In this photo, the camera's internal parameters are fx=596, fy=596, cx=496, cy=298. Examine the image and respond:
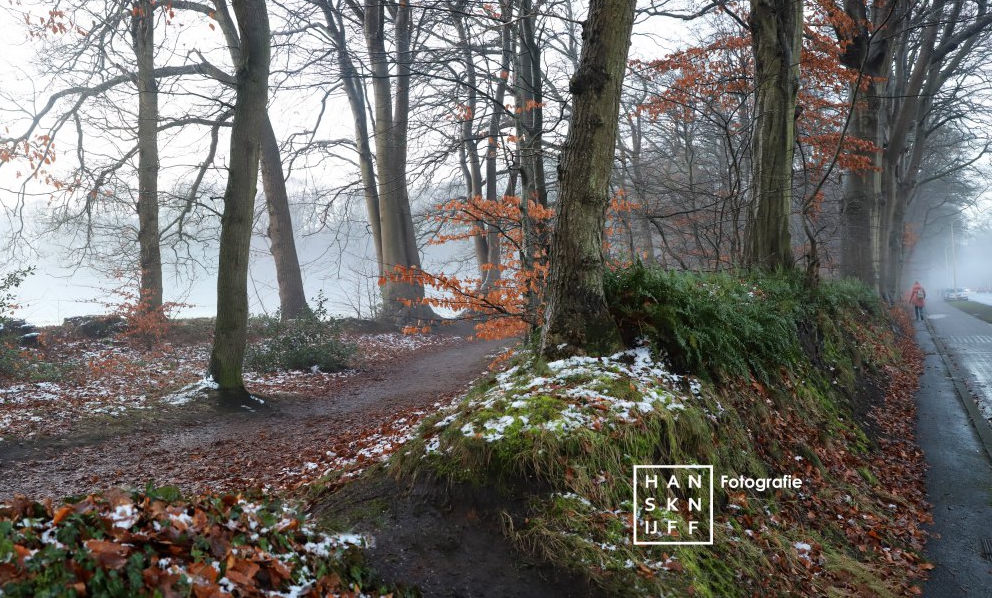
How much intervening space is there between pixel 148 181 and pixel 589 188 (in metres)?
13.3

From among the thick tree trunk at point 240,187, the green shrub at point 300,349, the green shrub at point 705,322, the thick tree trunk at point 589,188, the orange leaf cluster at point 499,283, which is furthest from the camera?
the green shrub at point 300,349

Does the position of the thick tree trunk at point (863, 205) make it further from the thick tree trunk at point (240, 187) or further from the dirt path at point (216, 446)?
the thick tree trunk at point (240, 187)

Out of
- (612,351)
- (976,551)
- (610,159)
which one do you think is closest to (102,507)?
(612,351)

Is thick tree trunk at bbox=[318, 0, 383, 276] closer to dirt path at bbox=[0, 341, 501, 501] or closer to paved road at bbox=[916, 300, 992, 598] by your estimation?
dirt path at bbox=[0, 341, 501, 501]

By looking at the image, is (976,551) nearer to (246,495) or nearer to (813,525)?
(813,525)

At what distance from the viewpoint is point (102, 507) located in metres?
2.59

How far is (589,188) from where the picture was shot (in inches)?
218

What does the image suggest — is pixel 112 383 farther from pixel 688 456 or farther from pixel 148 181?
pixel 688 456

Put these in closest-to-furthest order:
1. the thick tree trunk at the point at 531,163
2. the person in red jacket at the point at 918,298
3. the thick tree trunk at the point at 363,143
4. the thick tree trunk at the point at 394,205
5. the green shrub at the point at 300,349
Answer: the thick tree trunk at the point at 531,163 < the green shrub at the point at 300,349 < the thick tree trunk at the point at 394,205 < the thick tree trunk at the point at 363,143 < the person in red jacket at the point at 918,298

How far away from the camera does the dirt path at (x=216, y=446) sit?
5.88 m

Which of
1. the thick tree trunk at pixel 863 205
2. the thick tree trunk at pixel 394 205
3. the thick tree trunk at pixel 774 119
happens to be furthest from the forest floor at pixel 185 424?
the thick tree trunk at pixel 863 205

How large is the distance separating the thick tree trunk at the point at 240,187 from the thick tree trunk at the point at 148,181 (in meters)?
5.62

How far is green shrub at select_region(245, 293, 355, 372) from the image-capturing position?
41.8ft

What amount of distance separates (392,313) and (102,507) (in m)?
17.1
